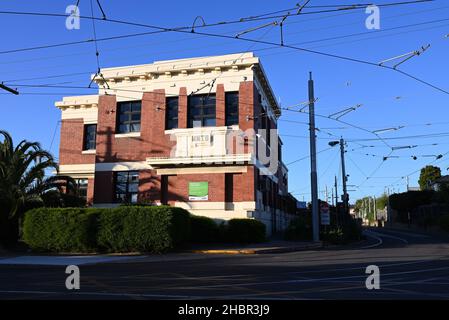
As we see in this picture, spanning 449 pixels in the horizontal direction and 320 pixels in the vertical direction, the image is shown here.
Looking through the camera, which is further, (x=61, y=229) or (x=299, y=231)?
(x=299, y=231)

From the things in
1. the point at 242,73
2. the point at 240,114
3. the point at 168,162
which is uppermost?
the point at 242,73

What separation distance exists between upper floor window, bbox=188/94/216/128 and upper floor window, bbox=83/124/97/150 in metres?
8.89

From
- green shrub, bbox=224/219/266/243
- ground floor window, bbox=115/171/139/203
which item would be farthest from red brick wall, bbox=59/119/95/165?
green shrub, bbox=224/219/266/243

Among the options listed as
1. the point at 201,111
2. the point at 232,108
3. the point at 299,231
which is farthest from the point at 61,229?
the point at 299,231

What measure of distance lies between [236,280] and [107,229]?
12057mm

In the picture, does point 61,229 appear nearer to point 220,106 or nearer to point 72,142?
point 220,106

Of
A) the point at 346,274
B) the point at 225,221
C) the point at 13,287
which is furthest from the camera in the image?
the point at 225,221

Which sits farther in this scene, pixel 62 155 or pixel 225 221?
pixel 62 155

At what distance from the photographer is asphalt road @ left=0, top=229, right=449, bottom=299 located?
964 cm

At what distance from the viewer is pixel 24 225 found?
942 inches

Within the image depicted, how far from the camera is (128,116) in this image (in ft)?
102

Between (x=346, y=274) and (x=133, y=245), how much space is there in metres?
12.0
